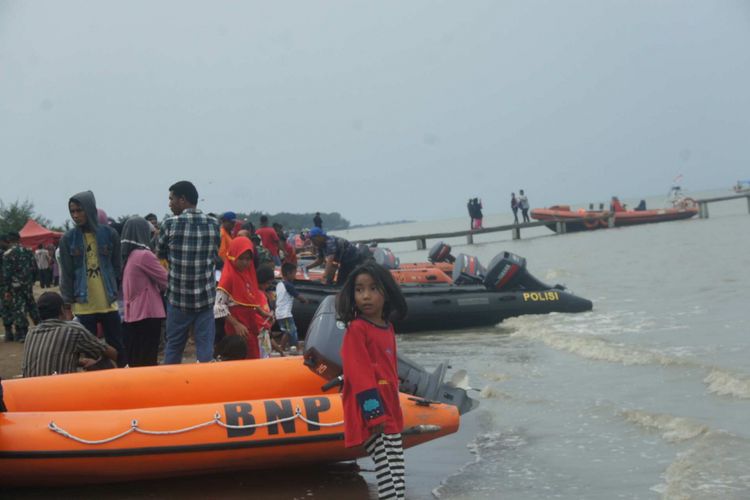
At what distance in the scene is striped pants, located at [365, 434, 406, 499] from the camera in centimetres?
421

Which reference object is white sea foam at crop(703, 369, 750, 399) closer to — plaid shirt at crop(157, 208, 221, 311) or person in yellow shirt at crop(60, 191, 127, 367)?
plaid shirt at crop(157, 208, 221, 311)

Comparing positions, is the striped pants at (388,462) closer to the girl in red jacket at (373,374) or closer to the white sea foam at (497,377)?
the girl in red jacket at (373,374)

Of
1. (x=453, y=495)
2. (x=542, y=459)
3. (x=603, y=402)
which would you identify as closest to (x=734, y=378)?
(x=603, y=402)

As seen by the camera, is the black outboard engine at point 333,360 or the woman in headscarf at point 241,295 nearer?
the black outboard engine at point 333,360

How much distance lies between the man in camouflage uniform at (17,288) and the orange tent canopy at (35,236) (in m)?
11.4

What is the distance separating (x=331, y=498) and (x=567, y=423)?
8.63 ft

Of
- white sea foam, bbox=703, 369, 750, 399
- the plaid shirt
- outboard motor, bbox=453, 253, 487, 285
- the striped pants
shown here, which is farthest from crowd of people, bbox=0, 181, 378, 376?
outboard motor, bbox=453, 253, 487, 285

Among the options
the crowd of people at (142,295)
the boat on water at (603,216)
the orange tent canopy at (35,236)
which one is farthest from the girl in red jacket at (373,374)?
the boat on water at (603,216)

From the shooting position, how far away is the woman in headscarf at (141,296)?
21.8ft

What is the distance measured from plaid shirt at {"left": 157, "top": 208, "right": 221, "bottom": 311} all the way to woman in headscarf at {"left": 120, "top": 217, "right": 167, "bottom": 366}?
0.80 feet

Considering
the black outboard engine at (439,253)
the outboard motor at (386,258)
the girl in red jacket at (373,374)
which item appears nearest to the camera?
the girl in red jacket at (373,374)

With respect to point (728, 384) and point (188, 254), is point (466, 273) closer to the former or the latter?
point (728, 384)

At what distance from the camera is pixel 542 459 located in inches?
241

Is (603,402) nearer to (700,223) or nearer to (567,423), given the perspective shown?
(567,423)
